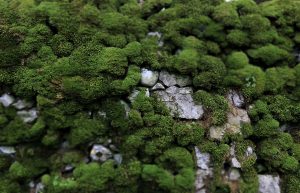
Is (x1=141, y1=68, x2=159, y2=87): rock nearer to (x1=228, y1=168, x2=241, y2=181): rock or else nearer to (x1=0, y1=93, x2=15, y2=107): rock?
(x1=228, y1=168, x2=241, y2=181): rock

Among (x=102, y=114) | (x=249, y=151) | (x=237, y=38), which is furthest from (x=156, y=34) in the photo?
(x=249, y=151)

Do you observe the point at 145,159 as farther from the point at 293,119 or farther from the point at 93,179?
the point at 293,119

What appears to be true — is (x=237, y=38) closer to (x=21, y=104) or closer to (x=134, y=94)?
(x=134, y=94)

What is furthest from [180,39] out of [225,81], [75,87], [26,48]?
[26,48]

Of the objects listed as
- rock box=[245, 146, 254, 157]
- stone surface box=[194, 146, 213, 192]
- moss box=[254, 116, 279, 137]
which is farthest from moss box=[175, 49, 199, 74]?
rock box=[245, 146, 254, 157]

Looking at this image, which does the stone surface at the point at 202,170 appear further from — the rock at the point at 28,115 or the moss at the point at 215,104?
the rock at the point at 28,115

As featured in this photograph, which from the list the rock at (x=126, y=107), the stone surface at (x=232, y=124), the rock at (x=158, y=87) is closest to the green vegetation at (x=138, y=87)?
the rock at (x=126, y=107)
